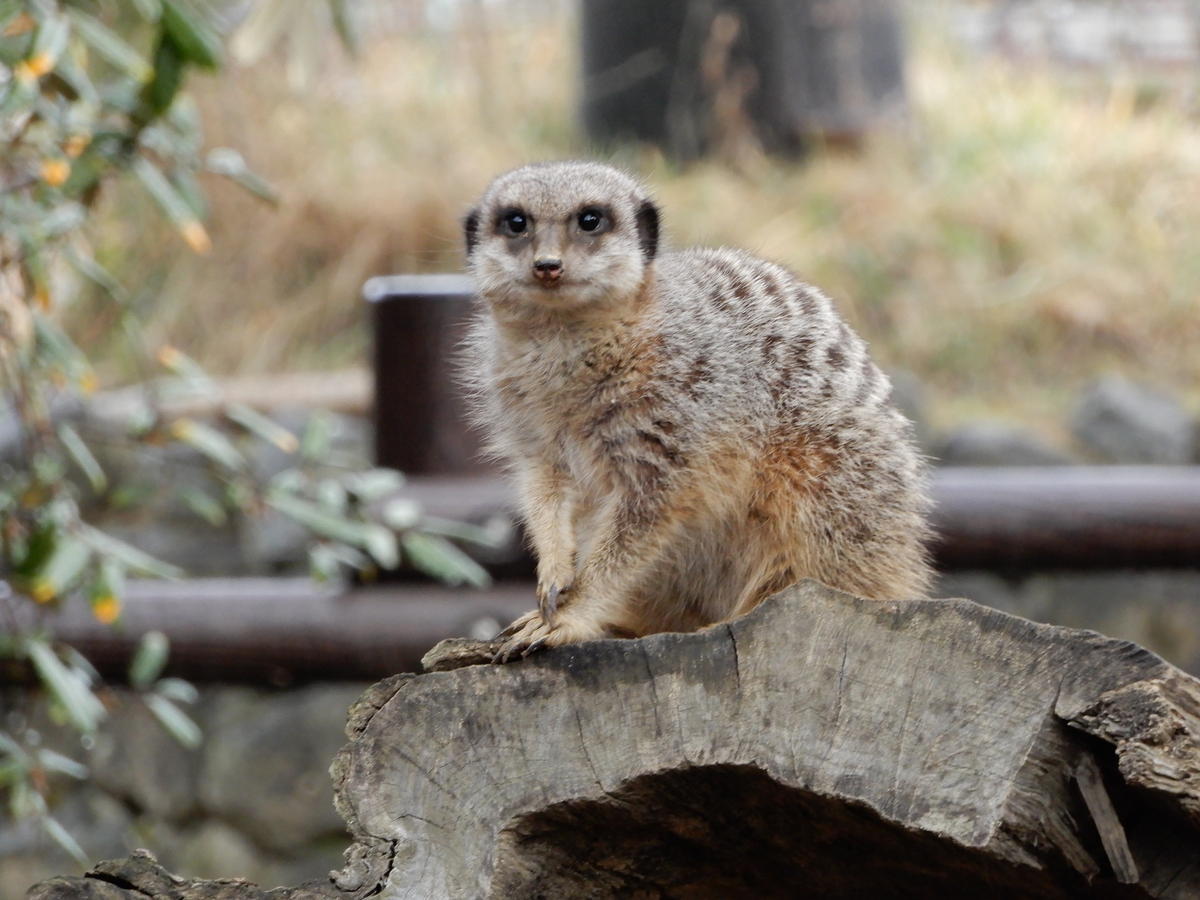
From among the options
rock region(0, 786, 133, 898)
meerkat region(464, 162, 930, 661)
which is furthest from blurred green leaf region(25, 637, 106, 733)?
rock region(0, 786, 133, 898)

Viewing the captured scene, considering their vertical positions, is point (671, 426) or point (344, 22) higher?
point (344, 22)

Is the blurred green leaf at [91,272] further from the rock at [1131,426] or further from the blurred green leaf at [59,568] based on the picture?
the rock at [1131,426]

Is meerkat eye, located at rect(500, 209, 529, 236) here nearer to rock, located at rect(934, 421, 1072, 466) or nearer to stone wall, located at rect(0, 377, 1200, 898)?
stone wall, located at rect(0, 377, 1200, 898)

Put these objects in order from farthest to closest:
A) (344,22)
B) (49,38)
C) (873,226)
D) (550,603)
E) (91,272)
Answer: (873,226) < (344,22) < (91,272) < (49,38) < (550,603)

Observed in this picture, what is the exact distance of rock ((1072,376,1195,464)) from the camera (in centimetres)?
543

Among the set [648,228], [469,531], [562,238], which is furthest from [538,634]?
[469,531]

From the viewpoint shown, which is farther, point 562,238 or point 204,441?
point 204,441

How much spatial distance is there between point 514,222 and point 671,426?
17.3 inches

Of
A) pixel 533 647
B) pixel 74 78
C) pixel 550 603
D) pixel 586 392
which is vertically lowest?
pixel 550 603

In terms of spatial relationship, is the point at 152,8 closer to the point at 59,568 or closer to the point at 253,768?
the point at 59,568

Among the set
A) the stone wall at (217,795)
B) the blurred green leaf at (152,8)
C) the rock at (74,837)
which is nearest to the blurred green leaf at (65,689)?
the blurred green leaf at (152,8)

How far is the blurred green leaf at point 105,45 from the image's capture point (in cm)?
253

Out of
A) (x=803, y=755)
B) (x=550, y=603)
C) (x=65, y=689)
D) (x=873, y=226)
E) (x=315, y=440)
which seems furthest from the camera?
(x=873, y=226)

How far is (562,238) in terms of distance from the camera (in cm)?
242
